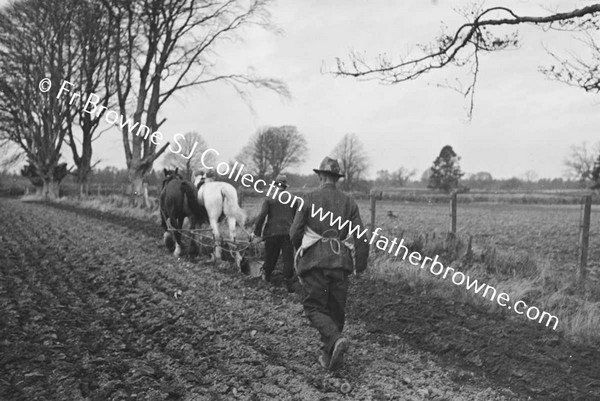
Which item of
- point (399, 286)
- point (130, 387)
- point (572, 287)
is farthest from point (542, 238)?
point (130, 387)

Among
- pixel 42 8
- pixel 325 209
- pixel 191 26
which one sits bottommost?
pixel 325 209

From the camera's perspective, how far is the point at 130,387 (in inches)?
157

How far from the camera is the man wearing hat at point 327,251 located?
466cm

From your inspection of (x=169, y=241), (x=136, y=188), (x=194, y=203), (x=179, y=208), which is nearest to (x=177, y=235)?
(x=169, y=241)

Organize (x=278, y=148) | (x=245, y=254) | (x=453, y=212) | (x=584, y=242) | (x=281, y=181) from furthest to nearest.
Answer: (x=278, y=148) → (x=453, y=212) → (x=245, y=254) → (x=584, y=242) → (x=281, y=181)

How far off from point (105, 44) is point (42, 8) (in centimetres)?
476

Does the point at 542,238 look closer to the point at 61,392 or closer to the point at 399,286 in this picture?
the point at 399,286

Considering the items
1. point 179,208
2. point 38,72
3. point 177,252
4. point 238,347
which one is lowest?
point 238,347

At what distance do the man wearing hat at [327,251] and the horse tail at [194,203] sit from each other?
5.74m

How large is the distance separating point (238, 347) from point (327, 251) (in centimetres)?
129

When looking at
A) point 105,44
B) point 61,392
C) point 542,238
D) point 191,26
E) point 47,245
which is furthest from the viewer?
point 105,44

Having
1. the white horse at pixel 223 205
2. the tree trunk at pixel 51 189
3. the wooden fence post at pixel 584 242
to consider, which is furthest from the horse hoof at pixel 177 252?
the tree trunk at pixel 51 189

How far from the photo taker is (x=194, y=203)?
10281 mm

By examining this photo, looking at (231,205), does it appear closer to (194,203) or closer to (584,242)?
(194,203)
